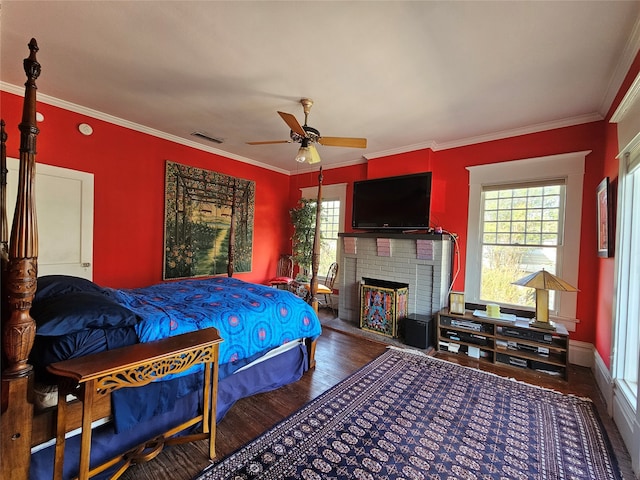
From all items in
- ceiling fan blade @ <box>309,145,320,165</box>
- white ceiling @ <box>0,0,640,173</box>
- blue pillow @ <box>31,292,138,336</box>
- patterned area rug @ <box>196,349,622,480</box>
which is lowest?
patterned area rug @ <box>196,349,622,480</box>

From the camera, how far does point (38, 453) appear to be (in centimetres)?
127

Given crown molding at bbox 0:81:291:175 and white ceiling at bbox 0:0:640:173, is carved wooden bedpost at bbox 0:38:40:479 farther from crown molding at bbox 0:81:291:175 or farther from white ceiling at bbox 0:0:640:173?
crown molding at bbox 0:81:291:175

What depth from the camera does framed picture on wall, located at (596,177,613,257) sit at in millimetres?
2373

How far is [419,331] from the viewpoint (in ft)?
11.0

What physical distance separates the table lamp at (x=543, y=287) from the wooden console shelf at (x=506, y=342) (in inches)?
3.6

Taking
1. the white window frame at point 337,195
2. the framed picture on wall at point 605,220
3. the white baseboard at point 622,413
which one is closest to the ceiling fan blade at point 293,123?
the white window frame at point 337,195

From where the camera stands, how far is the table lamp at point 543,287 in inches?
106

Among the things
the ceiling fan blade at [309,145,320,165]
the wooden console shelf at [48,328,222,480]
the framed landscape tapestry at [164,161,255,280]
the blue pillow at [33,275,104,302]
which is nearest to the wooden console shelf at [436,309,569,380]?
the ceiling fan blade at [309,145,320,165]

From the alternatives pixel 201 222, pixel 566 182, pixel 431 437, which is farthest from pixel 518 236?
pixel 201 222

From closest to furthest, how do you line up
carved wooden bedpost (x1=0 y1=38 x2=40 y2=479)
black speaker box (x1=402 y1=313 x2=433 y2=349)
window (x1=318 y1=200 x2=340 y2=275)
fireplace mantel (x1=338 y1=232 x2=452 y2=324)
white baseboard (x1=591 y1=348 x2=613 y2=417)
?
carved wooden bedpost (x1=0 y1=38 x2=40 y2=479), white baseboard (x1=591 y1=348 x2=613 y2=417), black speaker box (x1=402 y1=313 x2=433 y2=349), fireplace mantel (x1=338 y1=232 x2=452 y2=324), window (x1=318 y1=200 x2=340 y2=275)

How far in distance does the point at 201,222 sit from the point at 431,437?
394cm

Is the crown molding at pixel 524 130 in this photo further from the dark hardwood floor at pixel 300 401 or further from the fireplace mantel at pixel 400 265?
the dark hardwood floor at pixel 300 401

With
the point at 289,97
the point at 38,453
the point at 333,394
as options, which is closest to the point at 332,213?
the point at 289,97

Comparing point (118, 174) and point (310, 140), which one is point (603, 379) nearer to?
point (310, 140)
